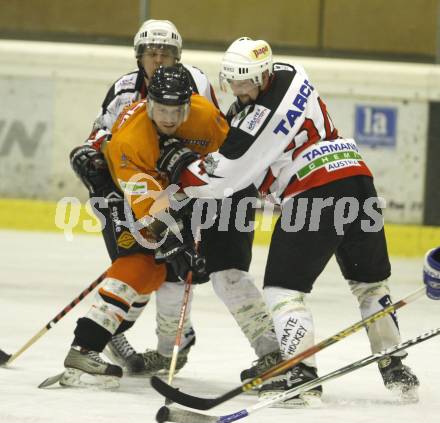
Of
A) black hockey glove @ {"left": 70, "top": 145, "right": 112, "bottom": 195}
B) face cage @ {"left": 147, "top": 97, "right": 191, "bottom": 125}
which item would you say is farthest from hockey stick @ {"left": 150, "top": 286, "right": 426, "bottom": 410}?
black hockey glove @ {"left": 70, "top": 145, "right": 112, "bottom": 195}

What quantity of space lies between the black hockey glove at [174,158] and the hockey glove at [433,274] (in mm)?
904

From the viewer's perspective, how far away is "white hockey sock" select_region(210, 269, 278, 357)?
4.44 metres

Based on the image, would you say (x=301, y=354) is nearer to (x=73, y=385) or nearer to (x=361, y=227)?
(x=361, y=227)

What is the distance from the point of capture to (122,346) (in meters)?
4.71

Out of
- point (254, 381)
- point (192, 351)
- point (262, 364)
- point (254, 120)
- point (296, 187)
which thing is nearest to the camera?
point (254, 381)

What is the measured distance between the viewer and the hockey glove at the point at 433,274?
3.72m

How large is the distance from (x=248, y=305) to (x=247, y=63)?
0.91 metres

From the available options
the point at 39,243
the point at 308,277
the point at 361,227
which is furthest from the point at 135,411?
the point at 39,243

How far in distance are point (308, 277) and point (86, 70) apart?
Answer: 4.28 m

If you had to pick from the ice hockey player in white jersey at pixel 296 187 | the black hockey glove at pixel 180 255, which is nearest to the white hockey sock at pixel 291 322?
the ice hockey player in white jersey at pixel 296 187

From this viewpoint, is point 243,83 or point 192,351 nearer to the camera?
point 243,83

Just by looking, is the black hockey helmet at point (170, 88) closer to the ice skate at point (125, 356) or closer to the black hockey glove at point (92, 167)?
the black hockey glove at point (92, 167)

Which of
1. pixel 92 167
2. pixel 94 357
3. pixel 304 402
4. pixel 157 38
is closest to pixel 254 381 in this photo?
pixel 304 402

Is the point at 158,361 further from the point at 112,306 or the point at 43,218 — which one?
the point at 43,218
